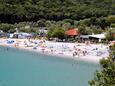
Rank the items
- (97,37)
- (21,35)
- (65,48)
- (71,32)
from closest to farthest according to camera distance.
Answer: (65,48)
(97,37)
(71,32)
(21,35)

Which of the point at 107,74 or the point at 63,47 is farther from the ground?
the point at 107,74

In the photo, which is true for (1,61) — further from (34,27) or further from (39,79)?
(34,27)

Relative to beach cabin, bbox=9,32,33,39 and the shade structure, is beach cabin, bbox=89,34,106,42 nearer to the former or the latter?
the shade structure

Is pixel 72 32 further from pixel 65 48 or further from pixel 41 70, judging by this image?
pixel 41 70

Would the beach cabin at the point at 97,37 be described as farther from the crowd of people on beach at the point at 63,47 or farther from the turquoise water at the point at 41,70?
the turquoise water at the point at 41,70

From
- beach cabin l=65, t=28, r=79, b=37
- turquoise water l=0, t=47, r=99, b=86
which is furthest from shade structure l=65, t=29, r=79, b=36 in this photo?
turquoise water l=0, t=47, r=99, b=86

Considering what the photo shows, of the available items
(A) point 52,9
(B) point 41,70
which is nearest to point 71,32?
(B) point 41,70

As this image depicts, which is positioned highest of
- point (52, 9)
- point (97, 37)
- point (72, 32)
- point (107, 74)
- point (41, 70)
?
point (52, 9)
